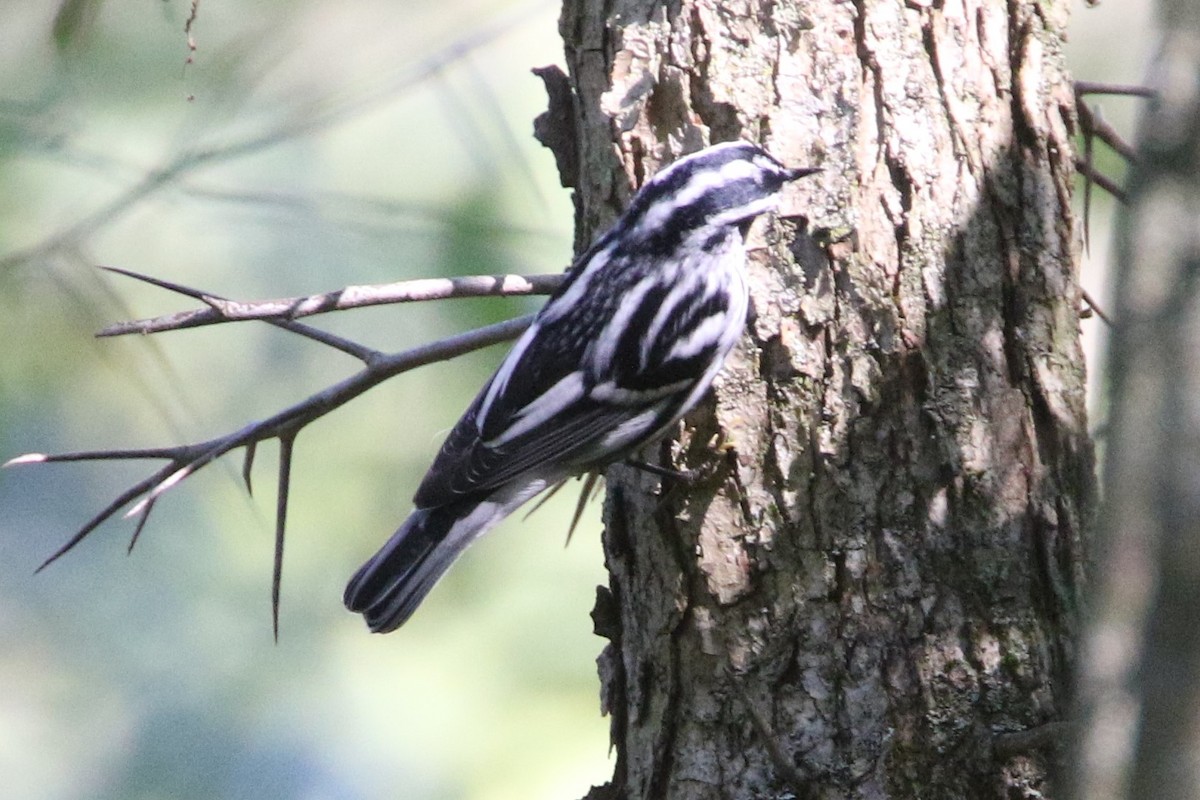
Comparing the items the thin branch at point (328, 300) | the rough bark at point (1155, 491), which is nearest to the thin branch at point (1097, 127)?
the thin branch at point (328, 300)

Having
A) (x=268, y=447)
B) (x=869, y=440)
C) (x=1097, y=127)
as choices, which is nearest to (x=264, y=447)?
(x=268, y=447)

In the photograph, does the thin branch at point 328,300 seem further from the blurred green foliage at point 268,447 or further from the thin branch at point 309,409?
the blurred green foliage at point 268,447

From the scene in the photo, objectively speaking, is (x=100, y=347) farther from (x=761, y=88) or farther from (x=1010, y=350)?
(x=1010, y=350)

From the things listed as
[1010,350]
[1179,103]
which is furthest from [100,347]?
[1179,103]

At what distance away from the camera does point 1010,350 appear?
9.23ft

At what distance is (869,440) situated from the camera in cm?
275

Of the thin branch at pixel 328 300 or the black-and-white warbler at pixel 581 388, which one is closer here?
the thin branch at pixel 328 300

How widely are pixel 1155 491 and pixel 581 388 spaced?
7.46ft

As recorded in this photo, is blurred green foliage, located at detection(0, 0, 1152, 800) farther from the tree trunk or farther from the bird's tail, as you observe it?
the tree trunk

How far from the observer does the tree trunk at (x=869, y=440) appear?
262cm

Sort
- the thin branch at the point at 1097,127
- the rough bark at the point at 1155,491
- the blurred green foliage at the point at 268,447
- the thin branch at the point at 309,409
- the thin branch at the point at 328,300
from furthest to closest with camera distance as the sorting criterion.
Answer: the blurred green foliage at the point at 268,447, the thin branch at the point at 1097,127, the thin branch at the point at 309,409, the thin branch at the point at 328,300, the rough bark at the point at 1155,491

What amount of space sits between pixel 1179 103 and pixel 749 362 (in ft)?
6.00

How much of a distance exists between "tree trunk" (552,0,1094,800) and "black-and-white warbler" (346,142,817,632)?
0.15 m

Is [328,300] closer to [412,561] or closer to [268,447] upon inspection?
[412,561]
